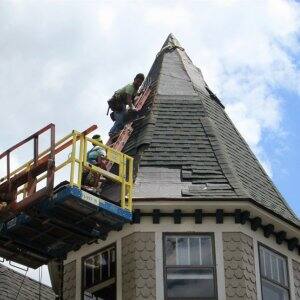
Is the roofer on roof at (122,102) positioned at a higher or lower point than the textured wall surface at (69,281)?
higher

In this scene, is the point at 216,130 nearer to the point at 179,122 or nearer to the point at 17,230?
the point at 179,122

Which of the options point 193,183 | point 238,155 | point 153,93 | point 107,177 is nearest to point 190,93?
point 153,93

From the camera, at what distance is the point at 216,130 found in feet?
72.8

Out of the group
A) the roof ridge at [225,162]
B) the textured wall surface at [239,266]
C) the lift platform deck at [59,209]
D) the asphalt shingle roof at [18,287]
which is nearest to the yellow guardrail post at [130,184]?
the lift platform deck at [59,209]

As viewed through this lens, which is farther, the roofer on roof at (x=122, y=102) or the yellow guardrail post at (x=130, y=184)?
the roofer on roof at (x=122, y=102)

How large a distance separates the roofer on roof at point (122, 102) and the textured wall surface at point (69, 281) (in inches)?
167

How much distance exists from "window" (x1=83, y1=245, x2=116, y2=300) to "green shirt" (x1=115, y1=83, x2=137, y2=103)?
5132 mm

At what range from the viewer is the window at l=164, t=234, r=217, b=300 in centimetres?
1841

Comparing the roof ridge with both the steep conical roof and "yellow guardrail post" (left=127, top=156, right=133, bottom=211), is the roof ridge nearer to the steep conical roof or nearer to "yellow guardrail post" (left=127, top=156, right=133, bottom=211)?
the steep conical roof

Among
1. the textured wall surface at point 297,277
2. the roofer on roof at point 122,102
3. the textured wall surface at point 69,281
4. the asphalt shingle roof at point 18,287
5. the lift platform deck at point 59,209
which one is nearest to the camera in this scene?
the lift platform deck at point 59,209

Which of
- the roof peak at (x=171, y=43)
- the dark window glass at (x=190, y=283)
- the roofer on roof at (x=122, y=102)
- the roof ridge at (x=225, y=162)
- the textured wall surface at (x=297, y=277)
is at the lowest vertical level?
the dark window glass at (x=190, y=283)

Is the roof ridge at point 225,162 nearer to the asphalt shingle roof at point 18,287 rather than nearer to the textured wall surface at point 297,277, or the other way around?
the textured wall surface at point 297,277

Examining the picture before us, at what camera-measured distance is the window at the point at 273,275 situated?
750 inches

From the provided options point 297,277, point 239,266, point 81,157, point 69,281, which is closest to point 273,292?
point 297,277
